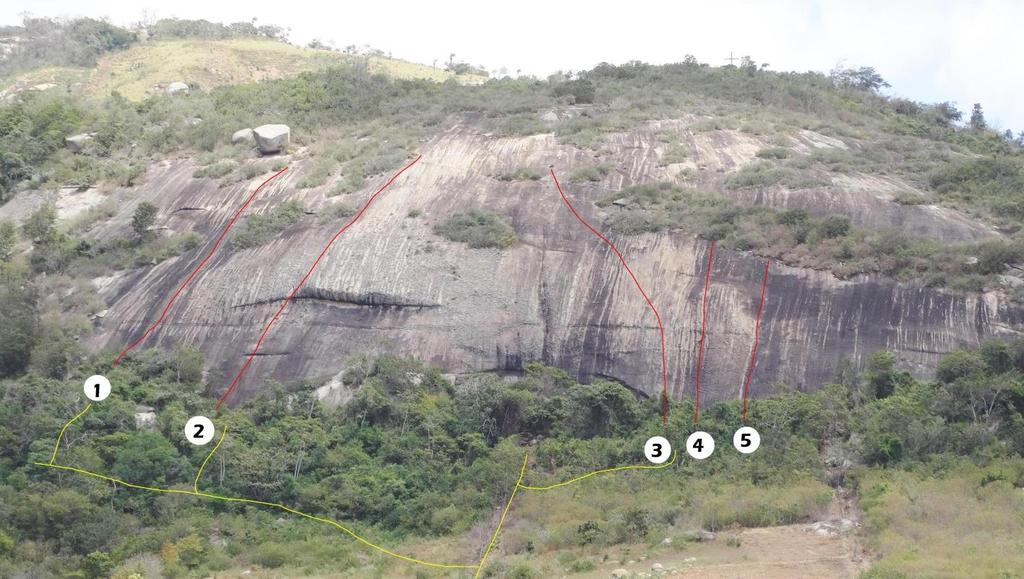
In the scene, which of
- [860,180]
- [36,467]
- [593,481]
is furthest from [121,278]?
[860,180]

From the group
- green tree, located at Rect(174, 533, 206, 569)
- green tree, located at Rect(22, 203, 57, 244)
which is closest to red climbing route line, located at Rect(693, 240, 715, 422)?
green tree, located at Rect(174, 533, 206, 569)

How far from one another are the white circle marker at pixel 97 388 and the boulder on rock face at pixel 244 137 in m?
15.6

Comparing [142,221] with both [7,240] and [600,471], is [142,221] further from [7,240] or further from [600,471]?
[600,471]

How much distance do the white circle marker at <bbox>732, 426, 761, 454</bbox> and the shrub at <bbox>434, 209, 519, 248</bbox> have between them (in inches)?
415

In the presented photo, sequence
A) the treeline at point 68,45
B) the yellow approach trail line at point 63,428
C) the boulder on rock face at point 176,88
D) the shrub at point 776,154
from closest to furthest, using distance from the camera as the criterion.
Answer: the yellow approach trail line at point 63,428 < the shrub at point 776,154 < the boulder on rock face at point 176,88 < the treeline at point 68,45

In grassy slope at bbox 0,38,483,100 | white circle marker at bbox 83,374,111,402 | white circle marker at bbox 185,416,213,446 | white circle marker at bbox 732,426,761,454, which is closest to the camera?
white circle marker at bbox 732,426,761,454

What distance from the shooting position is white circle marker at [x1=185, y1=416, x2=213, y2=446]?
104 feet

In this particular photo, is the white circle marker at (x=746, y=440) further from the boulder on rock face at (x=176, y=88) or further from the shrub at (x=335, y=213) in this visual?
the boulder on rock face at (x=176, y=88)

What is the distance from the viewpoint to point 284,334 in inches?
1400

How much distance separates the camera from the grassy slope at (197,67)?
67250mm

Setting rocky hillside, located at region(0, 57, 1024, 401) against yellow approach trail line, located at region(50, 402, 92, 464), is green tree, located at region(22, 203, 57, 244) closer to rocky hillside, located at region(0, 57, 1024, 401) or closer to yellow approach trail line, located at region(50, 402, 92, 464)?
rocky hillside, located at region(0, 57, 1024, 401)

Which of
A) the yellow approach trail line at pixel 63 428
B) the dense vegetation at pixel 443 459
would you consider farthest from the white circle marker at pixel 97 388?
the yellow approach trail line at pixel 63 428

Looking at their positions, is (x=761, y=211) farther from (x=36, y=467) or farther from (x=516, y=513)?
(x=36, y=467)

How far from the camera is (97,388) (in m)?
33.6
